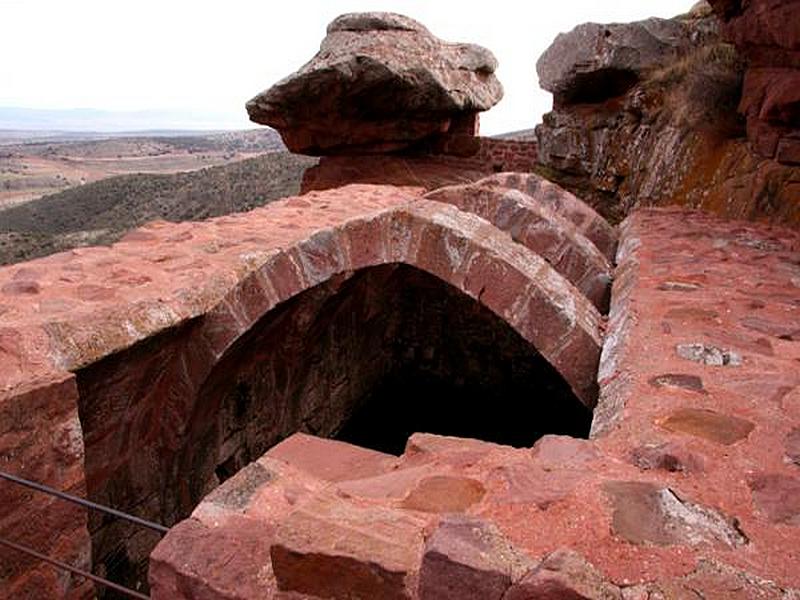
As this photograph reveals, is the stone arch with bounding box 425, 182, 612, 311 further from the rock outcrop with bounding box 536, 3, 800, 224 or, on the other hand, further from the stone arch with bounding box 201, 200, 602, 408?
the rock outcrop with bounding box 536, 3, 800, 224

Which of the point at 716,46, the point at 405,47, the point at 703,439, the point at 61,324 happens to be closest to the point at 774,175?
the point at 716,46

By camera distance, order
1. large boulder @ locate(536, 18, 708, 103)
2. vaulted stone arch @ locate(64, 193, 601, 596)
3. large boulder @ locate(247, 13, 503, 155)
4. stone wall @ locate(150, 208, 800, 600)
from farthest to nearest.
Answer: large boulder @ locate(247, 13, 503, 155), large boulder @ locate(536, 18, 708, 103), vaulted stone arch @ locate(64, 193, 601, 596), stone wall @ locate(150, 208, 800, 600)

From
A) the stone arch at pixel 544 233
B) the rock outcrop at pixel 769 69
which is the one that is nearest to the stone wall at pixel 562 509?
the stone arch at pixel 544 233

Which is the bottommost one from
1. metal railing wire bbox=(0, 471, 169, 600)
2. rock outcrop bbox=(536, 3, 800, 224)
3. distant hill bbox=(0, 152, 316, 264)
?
distant hill bbox=(0, 152, 316, 264)

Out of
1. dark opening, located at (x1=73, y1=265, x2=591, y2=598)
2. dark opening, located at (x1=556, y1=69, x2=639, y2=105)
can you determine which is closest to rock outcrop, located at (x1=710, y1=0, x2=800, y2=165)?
dark opening, located at (x1=556, y1=69, x2=639, y2=105)

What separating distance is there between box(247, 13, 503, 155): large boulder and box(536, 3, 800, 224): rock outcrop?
2566mm

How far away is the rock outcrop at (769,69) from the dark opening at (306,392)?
3919 millimetres

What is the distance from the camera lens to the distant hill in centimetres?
2214

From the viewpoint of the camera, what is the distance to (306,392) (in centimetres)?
703

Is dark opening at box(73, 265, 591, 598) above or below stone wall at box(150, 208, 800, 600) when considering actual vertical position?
below

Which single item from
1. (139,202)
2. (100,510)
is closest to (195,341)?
(100,510)

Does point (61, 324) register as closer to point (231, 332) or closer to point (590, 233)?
point (231, 332)

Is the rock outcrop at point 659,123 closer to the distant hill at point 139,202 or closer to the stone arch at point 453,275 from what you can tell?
the stone arch at point 453,275

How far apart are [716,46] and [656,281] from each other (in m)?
5.35
